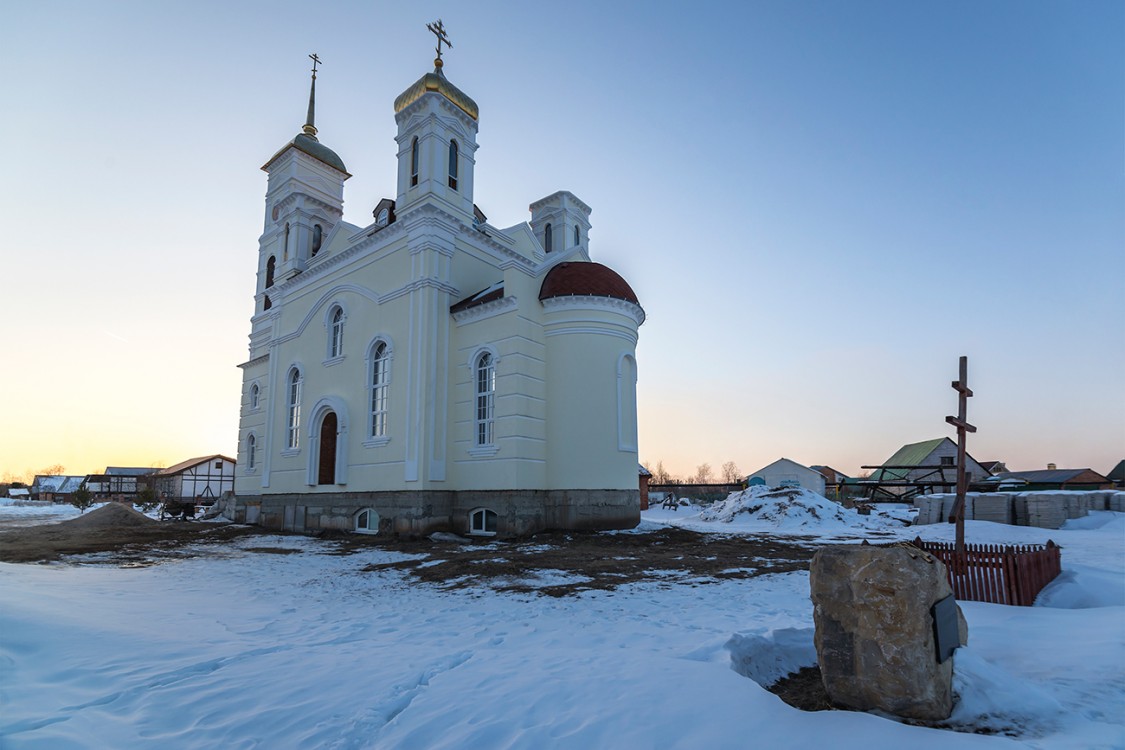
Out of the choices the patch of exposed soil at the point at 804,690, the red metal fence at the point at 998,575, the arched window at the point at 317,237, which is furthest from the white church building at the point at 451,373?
the patch of exposed soil at the point at 804,690

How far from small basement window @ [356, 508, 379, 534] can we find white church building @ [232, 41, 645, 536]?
0.06 meters

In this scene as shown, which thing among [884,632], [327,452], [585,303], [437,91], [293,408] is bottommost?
[884,632]

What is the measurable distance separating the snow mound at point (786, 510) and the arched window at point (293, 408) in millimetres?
17958

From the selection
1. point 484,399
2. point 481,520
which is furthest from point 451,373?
point 481,520

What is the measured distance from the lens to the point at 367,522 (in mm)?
18891

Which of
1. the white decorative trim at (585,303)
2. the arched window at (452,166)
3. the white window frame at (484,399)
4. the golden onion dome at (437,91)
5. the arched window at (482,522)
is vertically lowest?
the arched window at (482,522)

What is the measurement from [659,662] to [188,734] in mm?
3291

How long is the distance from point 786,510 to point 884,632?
71.2 feet

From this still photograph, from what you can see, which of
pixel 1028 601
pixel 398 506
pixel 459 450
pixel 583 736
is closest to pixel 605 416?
pixel 459 450

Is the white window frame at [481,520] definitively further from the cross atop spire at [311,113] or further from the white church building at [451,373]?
the cross atop spire at [311,113]

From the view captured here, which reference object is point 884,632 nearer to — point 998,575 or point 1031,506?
point 998,575

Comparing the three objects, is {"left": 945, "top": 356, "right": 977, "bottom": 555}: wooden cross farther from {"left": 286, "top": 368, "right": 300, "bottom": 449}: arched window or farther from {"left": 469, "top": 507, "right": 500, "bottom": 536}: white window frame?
{"left": 286, "top": 368, "right": 300, "bottom": 449}: arched window

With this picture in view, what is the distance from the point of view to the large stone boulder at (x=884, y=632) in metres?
4.23

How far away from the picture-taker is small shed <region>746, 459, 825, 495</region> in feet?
179
